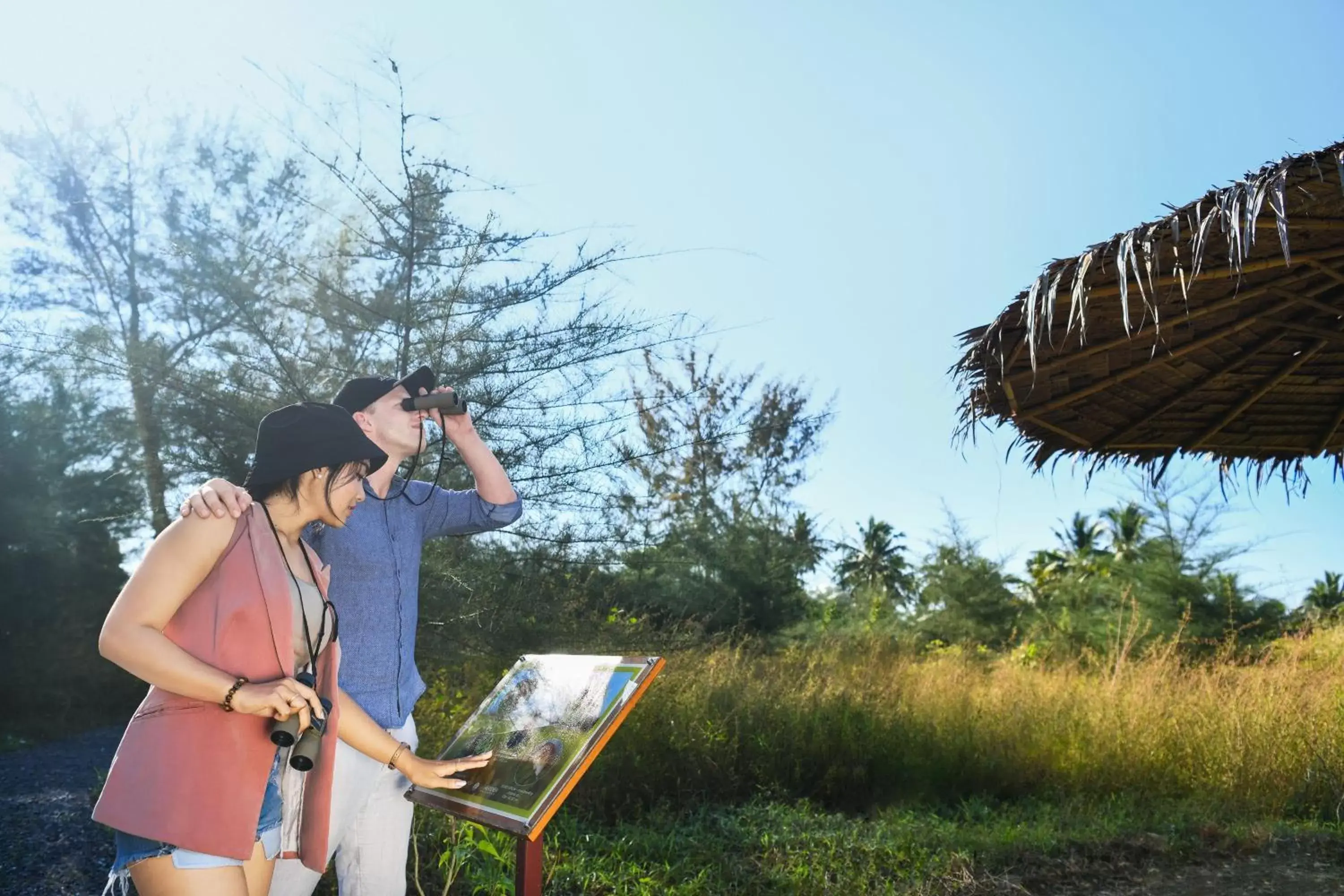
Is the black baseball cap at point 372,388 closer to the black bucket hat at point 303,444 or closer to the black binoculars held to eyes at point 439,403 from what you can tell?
the black binoculars held to eyes at point 439,403

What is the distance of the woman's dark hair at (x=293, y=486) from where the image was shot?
1.79 m

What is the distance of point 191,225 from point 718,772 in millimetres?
4573

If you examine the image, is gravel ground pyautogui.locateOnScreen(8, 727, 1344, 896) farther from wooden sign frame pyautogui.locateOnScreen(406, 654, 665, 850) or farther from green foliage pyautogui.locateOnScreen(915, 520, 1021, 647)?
green foliage pyautogui.locateOnScreen(915, 520, 1021, 647)

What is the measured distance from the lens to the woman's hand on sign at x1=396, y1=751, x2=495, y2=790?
7.00ft

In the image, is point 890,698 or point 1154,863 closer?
point 1154,863

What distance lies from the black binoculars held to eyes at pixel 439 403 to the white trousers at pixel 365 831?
2.48ft

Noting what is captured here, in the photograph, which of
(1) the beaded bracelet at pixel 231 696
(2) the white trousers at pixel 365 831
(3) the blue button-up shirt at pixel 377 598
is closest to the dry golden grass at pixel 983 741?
(2) the white trousers at pixel 365 831

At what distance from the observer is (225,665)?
5.24 ft

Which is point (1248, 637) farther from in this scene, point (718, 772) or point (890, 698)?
point (718, 772)

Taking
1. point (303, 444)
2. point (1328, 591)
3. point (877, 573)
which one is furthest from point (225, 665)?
point (1328, 591)

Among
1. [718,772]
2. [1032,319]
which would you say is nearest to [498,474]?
[1032,319]

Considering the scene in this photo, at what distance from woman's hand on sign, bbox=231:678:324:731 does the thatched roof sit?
244cm

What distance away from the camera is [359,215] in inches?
241

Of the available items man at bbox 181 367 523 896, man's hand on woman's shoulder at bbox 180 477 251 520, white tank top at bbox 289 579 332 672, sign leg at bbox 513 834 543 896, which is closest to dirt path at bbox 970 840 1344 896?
sign leg at bbox 513 834 543 896
